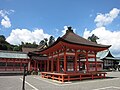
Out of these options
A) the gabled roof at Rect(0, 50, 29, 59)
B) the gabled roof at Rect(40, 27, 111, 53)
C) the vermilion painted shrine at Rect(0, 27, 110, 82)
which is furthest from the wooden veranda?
the gabled roof at Rect(0, 50, 29, 59)

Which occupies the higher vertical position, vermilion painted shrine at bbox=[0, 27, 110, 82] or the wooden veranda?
vermilion painted shrine at bbox=[0, 27, 110, 82]

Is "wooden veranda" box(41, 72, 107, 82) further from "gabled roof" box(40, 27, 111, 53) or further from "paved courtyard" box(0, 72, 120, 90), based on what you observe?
"gabled roof" box(40, 27, 111, 53)

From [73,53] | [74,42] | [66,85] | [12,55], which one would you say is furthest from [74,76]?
[12,55]

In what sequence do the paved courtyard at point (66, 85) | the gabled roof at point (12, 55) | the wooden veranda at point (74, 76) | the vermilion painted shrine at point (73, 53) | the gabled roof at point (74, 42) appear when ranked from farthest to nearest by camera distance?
the gabled roof at point (12, 55) → the vermilion painted shrine at point (73, 53) → the gabled roof at point (74, 42) → the wooden veranda at point (74, 76) → the paved courtyard at point (66, 85)

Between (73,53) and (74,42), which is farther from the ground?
(74,42)

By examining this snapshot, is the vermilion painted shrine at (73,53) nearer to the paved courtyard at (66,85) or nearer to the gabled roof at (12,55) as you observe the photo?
the paved courtyard at (66,85)

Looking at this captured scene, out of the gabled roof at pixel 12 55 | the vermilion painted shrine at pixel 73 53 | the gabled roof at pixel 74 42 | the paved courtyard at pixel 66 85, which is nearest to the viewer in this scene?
the paved courtyard at pixel 66 85

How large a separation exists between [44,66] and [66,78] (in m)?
21.9

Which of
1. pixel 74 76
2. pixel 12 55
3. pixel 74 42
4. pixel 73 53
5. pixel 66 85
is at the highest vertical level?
pixel 74 42

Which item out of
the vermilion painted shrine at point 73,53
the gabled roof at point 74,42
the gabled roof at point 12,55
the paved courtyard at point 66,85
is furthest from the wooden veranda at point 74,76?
the gabled roof at point 12,55

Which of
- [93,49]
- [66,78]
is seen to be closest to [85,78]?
[66,78]

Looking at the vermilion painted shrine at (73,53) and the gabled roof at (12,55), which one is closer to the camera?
the vermilion painted shrine at (73,53)

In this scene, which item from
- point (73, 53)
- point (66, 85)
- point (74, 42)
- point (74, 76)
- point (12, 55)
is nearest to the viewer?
point (66, 85)

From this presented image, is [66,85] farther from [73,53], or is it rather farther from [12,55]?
[12,55]
